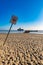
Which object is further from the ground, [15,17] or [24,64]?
[15,17]

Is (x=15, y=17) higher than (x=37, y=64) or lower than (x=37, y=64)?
higher

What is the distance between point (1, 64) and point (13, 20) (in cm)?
470

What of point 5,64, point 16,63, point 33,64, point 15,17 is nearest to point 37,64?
point 33,64

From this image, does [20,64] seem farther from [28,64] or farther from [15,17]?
[15,17]

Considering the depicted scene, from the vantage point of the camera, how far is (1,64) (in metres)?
5.79

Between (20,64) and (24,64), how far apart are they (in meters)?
0.19

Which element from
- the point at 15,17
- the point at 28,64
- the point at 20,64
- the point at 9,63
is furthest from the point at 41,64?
the point at 15,17

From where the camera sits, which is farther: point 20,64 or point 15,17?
point 15,17

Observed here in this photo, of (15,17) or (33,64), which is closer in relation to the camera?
(33,64)

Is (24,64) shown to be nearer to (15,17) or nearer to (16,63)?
(16,63)

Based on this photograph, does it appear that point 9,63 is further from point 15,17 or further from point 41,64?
point 15,17

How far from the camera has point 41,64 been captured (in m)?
6.01

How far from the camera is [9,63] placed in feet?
19.6

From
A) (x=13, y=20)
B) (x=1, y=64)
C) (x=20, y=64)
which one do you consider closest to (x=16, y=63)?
(x=20, y=64)
